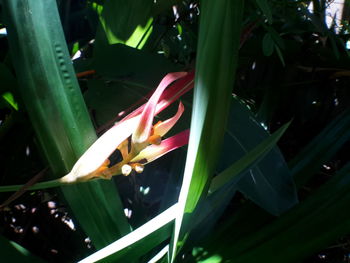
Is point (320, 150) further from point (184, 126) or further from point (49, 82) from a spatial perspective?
point (49, 82)

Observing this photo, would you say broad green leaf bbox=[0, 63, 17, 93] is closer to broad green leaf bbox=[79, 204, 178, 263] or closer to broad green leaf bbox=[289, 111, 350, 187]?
broad green leaf bbox=[79, 204, 178, 263]

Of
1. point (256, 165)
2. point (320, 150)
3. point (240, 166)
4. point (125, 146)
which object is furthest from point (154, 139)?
point (320, 150)

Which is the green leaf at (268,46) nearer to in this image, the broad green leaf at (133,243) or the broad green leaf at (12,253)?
the broad green leaf at (133,243)

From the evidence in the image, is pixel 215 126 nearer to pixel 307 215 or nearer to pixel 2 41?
pixel 307 215

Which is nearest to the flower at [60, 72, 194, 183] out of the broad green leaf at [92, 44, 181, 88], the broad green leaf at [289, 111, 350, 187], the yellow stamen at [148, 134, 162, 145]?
the yellow stamen at [148, 134, 162, 145]

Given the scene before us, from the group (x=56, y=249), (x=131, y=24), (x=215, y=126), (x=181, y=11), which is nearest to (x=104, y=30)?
(x=131, y=24)

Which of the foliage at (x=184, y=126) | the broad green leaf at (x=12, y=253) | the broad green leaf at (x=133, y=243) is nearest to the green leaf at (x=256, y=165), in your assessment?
the foliage at (x=184, y=126)

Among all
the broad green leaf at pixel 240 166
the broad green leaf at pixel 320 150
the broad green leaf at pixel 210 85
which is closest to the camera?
the broad green leaf at pixel 210 85
